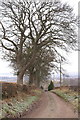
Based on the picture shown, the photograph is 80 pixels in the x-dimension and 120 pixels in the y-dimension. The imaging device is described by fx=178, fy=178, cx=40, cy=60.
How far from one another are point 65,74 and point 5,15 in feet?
28.0

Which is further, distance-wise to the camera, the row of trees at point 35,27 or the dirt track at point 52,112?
the row of trees at point 35,27

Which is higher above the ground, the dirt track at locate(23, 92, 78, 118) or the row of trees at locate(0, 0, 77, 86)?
the row of trees at locate(0, 0, 77, 86)

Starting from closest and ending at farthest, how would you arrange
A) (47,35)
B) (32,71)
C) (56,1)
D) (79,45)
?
(56,1)
(79,45)
(47,35)
(32,71)

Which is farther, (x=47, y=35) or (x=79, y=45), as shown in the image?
(x=47, y=35)

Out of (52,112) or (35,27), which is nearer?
(52,112)

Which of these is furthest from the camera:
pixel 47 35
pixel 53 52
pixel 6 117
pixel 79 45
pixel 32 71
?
pixel 32 71

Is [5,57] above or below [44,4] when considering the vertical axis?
below

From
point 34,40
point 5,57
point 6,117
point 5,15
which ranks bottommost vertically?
point 6,117

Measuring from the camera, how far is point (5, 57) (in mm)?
19969

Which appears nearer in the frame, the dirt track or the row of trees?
the dirt track

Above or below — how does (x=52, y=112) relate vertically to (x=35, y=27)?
below

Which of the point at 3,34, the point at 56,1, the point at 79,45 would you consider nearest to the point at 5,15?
the point at 3,34

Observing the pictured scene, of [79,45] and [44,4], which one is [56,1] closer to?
[44,4]

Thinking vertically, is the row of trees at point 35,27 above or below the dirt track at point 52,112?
above
